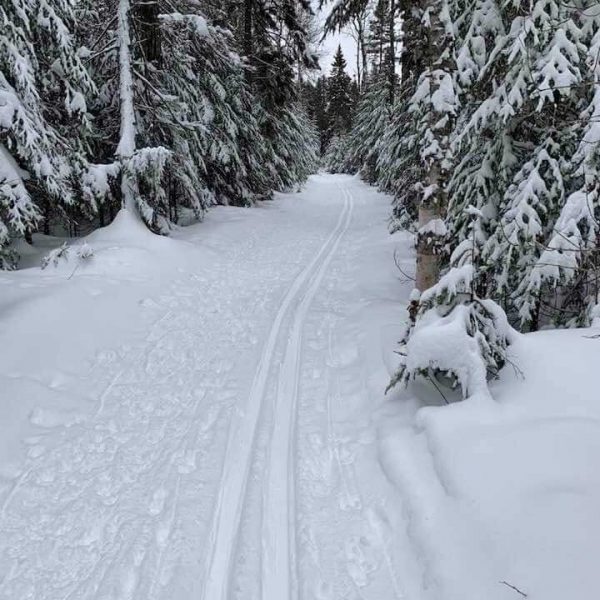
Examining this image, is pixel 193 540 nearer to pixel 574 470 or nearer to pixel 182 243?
pixel 574 470

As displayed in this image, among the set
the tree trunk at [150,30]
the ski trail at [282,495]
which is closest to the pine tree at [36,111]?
the tree trunk at [150,30]

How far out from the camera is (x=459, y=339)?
4.62 m

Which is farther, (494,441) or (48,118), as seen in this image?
(48,118)

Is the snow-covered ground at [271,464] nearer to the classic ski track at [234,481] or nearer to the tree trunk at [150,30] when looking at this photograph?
the classic ski track at [234,481]

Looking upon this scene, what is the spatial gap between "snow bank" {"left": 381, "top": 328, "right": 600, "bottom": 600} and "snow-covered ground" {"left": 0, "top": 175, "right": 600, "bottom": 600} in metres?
0.01

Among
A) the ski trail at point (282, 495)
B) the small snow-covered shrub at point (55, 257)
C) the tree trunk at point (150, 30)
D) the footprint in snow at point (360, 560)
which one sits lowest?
the footprint in snow at point (360, 560)

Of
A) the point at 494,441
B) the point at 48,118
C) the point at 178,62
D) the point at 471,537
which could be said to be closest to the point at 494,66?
the point at 494,441

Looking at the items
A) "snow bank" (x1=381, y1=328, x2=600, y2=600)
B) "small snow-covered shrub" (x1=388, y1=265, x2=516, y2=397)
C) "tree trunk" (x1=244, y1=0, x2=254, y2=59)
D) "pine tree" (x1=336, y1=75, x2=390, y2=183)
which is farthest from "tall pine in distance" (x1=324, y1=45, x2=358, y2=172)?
"snow bank" (x1=381, y1=328, x2=600, y2=600)

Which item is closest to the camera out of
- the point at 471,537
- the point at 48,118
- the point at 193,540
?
the point at 471,537

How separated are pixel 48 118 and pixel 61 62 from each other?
143 cm

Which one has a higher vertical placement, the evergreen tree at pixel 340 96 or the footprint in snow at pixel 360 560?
the evergreen tree at pixel 340 96

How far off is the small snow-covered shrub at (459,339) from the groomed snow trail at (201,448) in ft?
3.05

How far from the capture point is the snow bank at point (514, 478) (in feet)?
9.36

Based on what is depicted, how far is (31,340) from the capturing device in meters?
6.11
